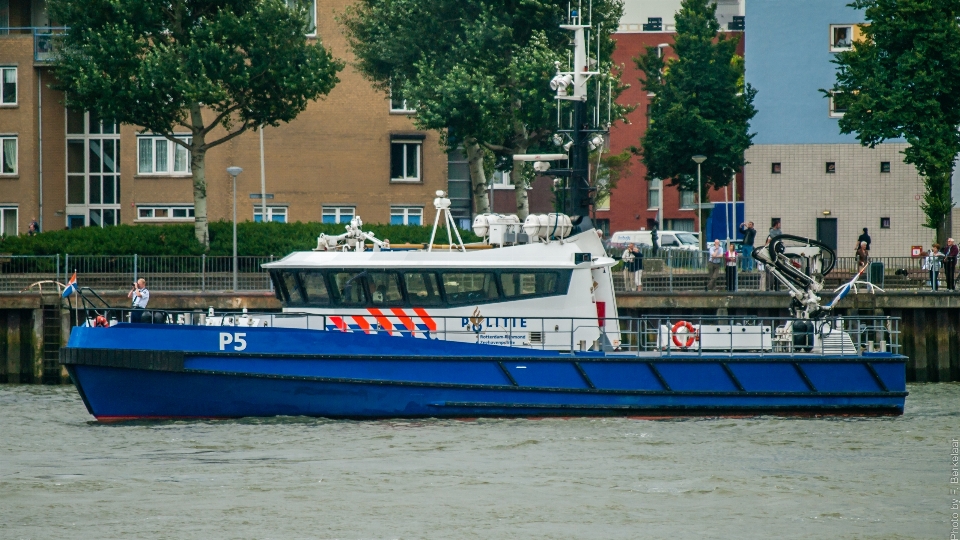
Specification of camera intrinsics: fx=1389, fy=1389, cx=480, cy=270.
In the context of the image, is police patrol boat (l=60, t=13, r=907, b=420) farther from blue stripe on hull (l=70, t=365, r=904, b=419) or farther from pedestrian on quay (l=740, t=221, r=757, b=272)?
pedestrian on quay (l=740, t=221, r=757, b=272)

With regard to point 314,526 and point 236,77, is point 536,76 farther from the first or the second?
point 314,526

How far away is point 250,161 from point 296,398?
2019 cm

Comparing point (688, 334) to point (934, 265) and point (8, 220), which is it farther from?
point (8, 220)

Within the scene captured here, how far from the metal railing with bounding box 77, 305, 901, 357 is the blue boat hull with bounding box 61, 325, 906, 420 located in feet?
1.09

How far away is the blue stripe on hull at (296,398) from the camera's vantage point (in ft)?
62.1

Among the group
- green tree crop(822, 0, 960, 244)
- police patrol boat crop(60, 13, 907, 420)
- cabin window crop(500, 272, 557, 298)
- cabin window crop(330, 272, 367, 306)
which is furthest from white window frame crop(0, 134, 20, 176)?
cabin window crop(500, 272, 557, 298)

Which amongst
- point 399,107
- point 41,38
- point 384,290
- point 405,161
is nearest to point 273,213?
point 405,161

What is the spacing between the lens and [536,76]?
3131cm

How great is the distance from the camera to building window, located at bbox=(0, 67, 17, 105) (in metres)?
37.5

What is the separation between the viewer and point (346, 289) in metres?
19.7

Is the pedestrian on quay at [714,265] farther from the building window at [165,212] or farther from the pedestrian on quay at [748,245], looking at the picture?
the building window at [165,212]

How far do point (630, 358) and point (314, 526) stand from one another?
6928 millimetres

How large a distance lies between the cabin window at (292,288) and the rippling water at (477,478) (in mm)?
1884

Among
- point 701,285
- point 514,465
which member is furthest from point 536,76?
point 514,465
